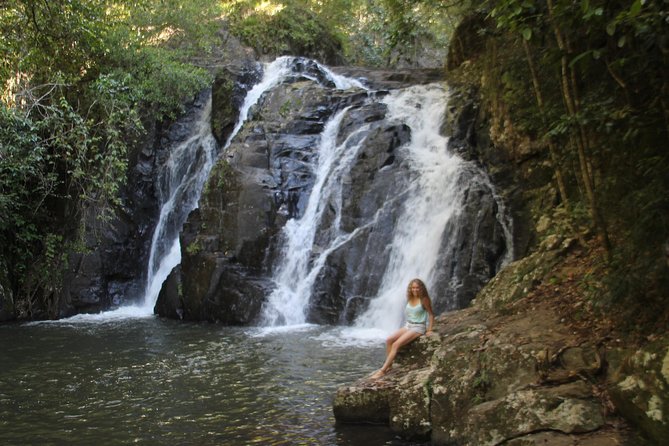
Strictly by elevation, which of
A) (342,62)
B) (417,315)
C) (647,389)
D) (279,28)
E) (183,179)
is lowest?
(647,389)

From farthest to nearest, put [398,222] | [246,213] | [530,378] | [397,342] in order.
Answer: [246,213] < [398,222] < [397,342] < [530,378]

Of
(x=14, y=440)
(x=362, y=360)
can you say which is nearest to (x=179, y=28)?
(x=362, y=360)

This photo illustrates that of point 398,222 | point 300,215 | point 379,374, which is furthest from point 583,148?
point 300,215

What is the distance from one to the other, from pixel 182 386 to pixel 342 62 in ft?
73.7

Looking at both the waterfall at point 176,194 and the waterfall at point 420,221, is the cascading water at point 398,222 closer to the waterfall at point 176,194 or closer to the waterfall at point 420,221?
the waterfall at point 420,221

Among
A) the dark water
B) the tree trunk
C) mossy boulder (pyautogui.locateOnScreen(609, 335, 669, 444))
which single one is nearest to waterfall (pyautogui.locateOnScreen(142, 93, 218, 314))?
the dark water

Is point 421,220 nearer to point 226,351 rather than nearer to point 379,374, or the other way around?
point 226,351

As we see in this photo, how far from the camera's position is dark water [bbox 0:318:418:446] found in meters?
6.63

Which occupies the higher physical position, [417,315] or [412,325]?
[417,315]

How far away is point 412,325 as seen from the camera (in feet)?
23.7

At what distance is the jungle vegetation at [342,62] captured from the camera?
524 cm

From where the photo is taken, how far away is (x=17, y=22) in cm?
966

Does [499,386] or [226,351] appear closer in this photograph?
[499,386]

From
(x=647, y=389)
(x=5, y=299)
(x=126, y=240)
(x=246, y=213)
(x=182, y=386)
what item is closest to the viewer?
(x=647, y=389)
